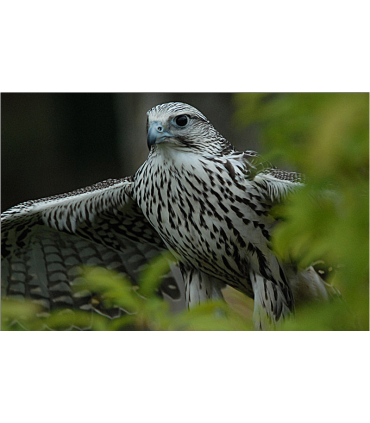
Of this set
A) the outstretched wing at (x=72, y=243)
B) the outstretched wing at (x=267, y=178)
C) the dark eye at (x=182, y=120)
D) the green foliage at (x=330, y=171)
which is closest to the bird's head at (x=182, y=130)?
the dark eye at (x=182, y=120)

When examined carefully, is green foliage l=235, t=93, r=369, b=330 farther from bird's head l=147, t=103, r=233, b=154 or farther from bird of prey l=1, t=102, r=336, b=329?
bird's head l=147, t=103, r=233, b=154

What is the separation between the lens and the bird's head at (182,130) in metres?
2.00

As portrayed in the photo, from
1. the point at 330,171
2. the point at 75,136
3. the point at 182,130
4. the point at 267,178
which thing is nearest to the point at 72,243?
the point at 75,136

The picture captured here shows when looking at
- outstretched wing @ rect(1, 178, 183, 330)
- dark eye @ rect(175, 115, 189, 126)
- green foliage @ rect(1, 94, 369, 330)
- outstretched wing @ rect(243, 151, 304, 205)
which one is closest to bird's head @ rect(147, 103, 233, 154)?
dark eye @ rect(175, 115, 189, 126)

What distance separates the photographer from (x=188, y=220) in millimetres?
2254

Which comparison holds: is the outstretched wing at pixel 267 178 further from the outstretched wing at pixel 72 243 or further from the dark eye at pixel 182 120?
the outstretched wing at pixel 72 243

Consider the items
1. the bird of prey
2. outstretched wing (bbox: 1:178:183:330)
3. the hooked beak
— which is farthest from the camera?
outstretched wing (bbox: 1:178:183:330)

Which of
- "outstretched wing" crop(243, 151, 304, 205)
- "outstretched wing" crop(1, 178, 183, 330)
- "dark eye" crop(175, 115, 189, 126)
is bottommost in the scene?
"outstretched wing" crop(1, 178, 183, 330)

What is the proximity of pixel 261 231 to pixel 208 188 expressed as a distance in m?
0.29

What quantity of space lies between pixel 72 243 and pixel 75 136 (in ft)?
1.76

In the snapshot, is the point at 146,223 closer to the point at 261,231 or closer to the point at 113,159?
the point at 113,159

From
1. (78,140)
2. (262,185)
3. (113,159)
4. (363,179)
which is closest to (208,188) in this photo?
(262,185)

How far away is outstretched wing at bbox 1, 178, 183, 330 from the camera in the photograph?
8.01 feet

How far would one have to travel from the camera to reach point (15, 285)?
2742mm
